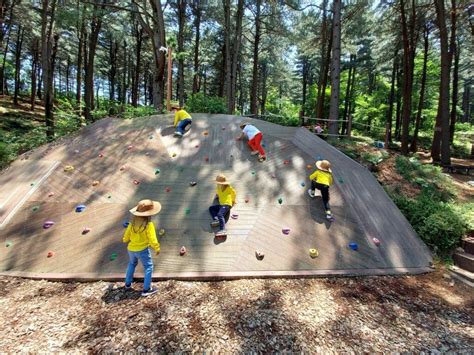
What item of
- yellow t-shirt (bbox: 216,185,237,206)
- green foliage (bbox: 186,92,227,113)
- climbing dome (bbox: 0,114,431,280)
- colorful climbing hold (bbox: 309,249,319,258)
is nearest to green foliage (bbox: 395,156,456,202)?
climbing dome (bbox: 0,114,431,280)

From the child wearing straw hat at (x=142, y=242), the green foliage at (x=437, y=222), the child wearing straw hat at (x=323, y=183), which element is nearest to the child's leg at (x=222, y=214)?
the child wearing straw hat at (x=142, y=242)

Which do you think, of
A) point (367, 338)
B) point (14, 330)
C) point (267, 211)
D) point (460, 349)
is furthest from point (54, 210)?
point (460, 349)

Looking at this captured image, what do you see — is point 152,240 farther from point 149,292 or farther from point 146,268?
point 149,292

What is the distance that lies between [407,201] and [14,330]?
788 cm

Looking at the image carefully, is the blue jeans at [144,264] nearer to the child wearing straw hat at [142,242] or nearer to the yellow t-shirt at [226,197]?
the child wearing straw hat at [142,242]

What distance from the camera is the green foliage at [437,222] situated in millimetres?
5918

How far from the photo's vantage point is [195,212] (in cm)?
586

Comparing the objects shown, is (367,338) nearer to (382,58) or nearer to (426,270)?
(426,270)

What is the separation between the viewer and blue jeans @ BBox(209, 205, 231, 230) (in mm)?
5447

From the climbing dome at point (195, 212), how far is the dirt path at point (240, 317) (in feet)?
1.16

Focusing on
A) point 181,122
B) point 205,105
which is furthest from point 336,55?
point 181,122

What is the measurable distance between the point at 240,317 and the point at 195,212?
8.44 feet

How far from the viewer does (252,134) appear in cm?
802

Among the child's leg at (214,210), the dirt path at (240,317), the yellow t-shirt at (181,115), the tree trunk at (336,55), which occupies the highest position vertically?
the tree trunk at (336,55)
